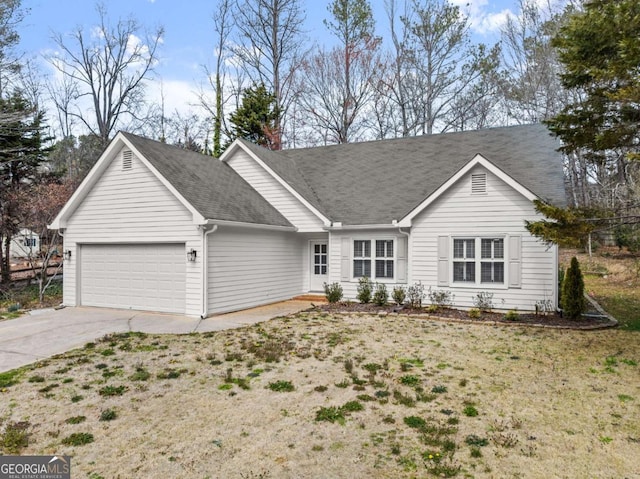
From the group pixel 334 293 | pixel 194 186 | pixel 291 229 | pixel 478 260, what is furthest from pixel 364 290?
pixel 194 186

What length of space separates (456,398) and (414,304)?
6.69m

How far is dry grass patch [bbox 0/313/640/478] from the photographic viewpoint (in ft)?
13.1

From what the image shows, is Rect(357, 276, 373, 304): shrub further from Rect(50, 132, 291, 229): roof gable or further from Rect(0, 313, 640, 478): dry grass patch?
Rect(0, 313, 640, 478): dry grass patch

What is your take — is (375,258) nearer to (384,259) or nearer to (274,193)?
(384,259)

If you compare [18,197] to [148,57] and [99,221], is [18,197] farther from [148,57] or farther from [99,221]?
[148,57]

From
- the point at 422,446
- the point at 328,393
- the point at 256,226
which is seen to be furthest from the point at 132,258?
the point at 422,446

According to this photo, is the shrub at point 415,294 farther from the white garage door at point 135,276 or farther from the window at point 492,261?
the white garage door at point 135,276

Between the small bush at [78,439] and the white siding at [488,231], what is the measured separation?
9693mm

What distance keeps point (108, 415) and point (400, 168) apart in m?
13.0

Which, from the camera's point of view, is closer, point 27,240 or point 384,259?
point 384,259

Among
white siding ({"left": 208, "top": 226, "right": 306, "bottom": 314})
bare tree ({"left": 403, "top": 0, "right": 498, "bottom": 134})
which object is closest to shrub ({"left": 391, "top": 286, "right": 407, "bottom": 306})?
white siding ({"left": 208, "top": 226, "right": 306, "bottom": 314})

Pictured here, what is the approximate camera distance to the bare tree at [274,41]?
92.4 ft

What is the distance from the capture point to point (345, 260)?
1366cm

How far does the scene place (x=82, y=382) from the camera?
20.5 feet
